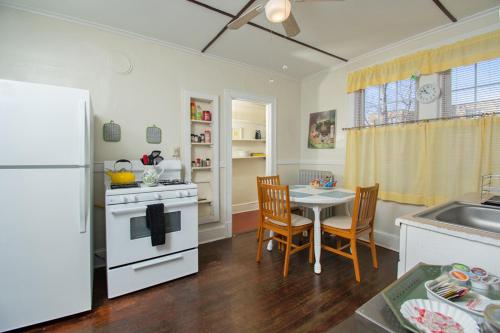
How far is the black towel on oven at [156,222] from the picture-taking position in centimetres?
204

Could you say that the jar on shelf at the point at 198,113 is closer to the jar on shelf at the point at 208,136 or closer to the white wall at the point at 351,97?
the jar on shelf at the point at 208,136

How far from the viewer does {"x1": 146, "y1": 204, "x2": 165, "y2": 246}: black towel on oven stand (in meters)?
2.04

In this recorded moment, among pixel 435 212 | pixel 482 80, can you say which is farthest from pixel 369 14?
pixel 435 212

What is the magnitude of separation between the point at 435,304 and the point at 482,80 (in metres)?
2.72

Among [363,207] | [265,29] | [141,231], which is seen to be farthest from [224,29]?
[363,207]

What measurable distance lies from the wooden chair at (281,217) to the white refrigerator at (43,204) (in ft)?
5.23

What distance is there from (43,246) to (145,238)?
0.69 metres

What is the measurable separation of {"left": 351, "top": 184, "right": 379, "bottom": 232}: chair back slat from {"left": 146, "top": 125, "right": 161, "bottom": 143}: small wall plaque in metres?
2.30

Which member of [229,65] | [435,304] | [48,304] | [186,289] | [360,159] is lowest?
[186,289]

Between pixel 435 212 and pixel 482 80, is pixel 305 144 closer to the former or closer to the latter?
pixel 482 80

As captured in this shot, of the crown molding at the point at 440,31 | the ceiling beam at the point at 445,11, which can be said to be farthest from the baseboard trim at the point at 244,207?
the ceiling beam at the point at 445,11

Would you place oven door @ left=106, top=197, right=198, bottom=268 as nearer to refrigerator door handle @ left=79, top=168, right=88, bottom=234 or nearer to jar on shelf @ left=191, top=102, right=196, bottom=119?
refrigerator door handle @ left=79, top=168, right=88, bottom=234

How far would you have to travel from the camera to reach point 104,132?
8.19 feet

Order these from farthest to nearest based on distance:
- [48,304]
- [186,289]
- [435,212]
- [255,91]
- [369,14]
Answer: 1. [255,91]
2. [369,14]
3. [186,289]
4. [48,304]
5. [435,212]
